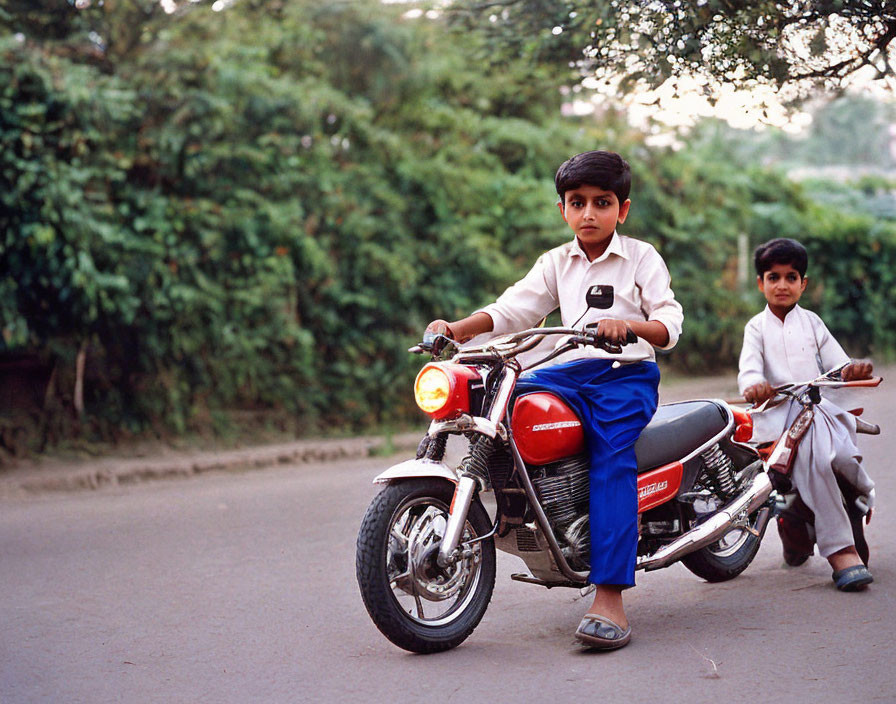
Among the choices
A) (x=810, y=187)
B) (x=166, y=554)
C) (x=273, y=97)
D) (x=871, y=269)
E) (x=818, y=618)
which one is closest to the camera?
(x=818, y=618)

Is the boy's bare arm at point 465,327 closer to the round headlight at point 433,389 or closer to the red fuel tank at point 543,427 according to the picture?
the round headlight at point 433,389

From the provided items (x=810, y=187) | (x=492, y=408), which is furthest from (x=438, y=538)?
(x=810, y=187)

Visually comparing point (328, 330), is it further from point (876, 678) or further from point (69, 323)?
point (876, 678)

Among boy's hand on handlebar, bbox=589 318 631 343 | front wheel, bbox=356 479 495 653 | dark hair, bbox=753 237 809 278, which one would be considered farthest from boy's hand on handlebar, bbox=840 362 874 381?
front wheel, bbox=356 479 495 653

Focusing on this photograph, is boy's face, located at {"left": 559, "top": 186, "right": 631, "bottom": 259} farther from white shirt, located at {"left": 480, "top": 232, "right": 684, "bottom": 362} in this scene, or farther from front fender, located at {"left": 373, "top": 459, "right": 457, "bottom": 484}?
front fender, located at {"left": 373, "top": 459, "right": 457, "bottom": 484}

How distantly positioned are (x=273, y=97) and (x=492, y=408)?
663 cm

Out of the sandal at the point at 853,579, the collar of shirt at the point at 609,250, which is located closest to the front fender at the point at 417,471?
the collar of shirt at the point at 609,250

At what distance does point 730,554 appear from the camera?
18.0ft

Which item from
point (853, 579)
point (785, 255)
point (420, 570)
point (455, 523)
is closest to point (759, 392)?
point (785, 255)

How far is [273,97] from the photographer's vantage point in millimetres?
10234

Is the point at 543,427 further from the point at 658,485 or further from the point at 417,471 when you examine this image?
the point at 658,485

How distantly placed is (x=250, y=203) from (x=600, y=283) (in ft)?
19.5

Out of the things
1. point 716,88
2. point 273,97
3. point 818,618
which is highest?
point 273,97

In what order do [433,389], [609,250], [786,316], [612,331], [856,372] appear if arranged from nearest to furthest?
[612,331], [433,389], [609,250], [856,372], [786,316]
